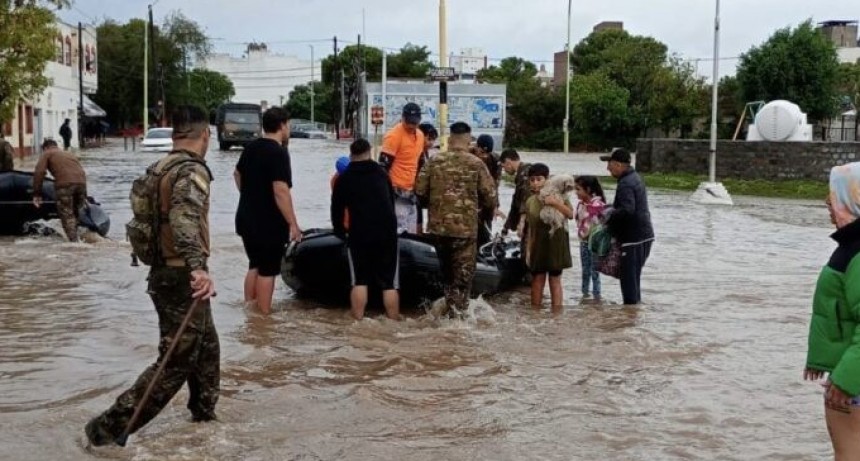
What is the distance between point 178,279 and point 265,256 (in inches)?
133

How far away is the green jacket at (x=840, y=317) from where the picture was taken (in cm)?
388

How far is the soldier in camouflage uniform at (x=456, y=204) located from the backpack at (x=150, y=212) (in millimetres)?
3831

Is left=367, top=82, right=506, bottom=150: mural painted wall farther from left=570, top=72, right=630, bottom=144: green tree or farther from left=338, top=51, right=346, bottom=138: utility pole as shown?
left=338, top=51, right=346, bottom=138: utility pole

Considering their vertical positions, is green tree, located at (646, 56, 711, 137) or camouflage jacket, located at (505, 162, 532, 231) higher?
green tree, located at (646, 56, 711, 137)

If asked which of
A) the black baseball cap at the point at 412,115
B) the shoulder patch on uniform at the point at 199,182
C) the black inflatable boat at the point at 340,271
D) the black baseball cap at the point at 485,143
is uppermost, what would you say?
the black baseball cap at the point at 412,115

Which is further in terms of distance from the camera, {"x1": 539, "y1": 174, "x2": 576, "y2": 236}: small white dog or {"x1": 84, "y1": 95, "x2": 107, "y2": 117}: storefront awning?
{"x1": 84, "y1": 95, "x2": 107, "y2": 117}: storefront awning

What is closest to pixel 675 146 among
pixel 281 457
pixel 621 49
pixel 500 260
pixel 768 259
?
pixel 768 259

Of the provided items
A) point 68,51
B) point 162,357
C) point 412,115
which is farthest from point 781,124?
point 68,51

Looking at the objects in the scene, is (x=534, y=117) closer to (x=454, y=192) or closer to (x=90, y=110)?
(x=90, y=110)

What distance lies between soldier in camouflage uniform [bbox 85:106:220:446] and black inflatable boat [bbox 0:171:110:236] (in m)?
10.1

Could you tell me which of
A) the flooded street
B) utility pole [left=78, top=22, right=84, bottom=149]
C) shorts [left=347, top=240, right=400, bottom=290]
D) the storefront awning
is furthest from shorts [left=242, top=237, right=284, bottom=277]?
the storefront awning

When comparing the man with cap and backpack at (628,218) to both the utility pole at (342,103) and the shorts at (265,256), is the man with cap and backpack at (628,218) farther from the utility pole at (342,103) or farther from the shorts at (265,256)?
the utility pole at (342,103)

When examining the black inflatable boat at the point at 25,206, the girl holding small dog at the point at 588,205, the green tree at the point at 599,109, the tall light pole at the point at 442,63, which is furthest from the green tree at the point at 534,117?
the girl holding small dog at the point at 588,205

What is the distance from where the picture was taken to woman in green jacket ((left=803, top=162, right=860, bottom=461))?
3.90 meters
